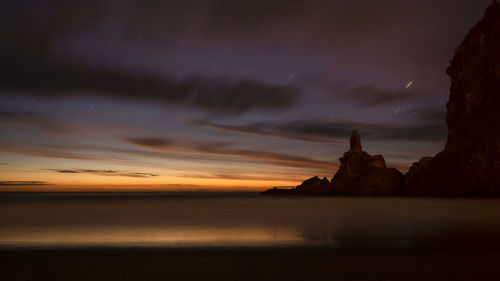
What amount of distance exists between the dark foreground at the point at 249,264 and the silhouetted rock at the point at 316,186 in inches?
5620

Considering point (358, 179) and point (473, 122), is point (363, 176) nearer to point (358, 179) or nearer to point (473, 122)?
point (358, 179)

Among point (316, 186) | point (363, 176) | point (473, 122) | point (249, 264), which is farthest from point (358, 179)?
point (249, 264)

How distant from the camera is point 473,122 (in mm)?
92375

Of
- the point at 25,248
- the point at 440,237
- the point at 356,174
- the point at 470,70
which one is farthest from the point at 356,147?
the point at 25,248

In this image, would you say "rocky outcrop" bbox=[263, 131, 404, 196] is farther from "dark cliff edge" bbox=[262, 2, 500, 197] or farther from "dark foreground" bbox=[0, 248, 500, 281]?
"dark foreground" bbox=[0, 248, 500, 281]

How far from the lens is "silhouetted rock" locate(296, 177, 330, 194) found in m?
156

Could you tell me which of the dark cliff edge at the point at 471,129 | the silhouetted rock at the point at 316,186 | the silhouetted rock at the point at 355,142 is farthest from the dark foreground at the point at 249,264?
the silhouetted rock at the point at 316,186

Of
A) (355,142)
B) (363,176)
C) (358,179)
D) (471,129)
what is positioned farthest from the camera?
(355,142)

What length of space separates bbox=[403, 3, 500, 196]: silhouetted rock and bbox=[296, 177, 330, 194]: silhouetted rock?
49.6 metres

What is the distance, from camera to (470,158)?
291ft

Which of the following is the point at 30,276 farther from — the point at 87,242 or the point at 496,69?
the point at 496,69

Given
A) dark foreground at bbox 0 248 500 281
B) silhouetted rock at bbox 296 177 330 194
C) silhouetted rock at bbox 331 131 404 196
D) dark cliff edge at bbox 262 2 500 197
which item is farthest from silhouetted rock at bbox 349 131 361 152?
dark foreground at bbox 0 248 500 281

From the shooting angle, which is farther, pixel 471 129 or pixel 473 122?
pixel 473 122

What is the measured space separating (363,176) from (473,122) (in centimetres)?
4889
